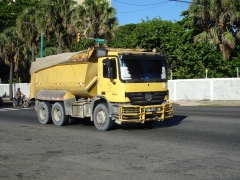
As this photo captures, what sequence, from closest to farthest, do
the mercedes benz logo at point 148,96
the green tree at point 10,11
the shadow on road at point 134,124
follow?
the mercedes benz logo at point 148,96 → the shadow on road at point 134,124 → the green tree at point 10,11

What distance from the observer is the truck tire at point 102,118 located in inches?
591

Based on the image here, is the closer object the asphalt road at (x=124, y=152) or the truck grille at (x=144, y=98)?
the asphalt road at (x=124, y=152)

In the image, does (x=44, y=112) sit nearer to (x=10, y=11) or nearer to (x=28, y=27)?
(x=28, y=27)

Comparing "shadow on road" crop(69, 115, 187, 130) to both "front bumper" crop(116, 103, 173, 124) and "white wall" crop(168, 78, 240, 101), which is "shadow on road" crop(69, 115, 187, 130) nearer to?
"front bumper" crop(116, 103, 173, 124)

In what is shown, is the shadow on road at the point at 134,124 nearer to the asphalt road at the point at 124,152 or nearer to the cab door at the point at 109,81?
the asphalt road at the point at 124,152

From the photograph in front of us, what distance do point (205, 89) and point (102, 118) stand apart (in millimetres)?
20392

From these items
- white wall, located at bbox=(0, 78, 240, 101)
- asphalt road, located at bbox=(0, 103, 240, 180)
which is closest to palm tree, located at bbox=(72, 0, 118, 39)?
white wall, located at bbox=(0, 78, 240, 101)

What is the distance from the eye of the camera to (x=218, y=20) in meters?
38.3

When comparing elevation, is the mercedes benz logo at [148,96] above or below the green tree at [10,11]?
below

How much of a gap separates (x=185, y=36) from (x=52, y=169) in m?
39.3

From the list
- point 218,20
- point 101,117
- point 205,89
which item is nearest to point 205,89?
point 205,89

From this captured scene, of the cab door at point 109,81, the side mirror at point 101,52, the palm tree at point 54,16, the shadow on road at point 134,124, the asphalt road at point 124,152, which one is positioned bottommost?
the asphalt road at point 124,152

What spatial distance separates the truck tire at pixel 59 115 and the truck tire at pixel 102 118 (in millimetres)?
→ 2304

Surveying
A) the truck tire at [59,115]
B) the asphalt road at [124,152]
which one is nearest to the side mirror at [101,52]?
the asphalt road at [124,152]
